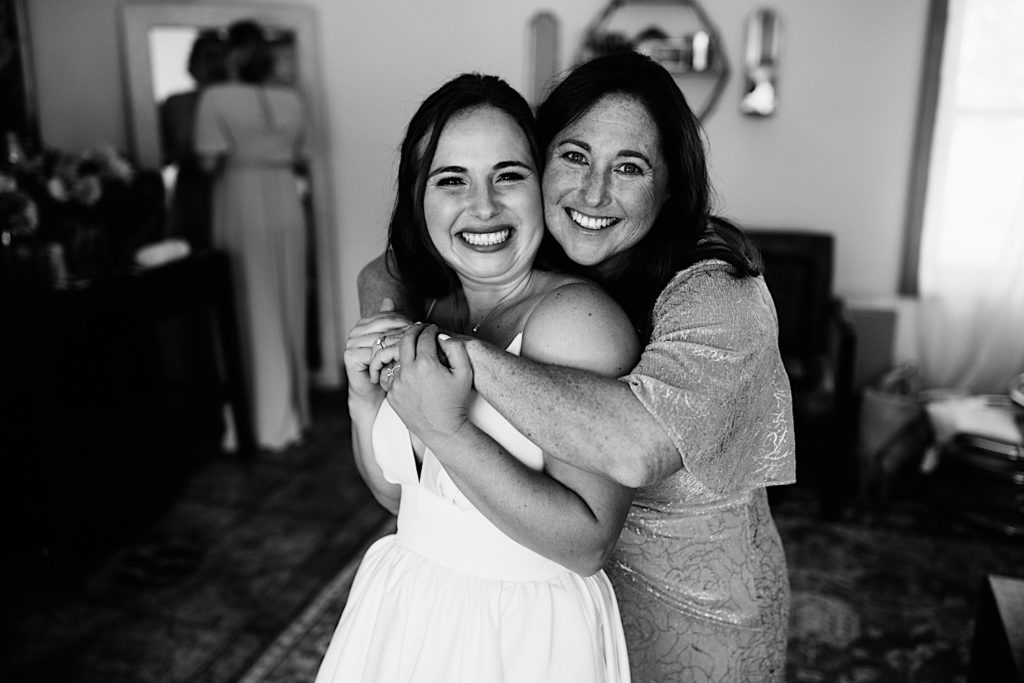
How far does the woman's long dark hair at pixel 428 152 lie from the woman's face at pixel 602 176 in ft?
0.17

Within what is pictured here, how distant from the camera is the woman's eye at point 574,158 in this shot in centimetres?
127

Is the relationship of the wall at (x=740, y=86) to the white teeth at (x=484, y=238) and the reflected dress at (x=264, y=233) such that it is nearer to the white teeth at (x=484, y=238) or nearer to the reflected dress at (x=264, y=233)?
the reflected dress at (x=264, y=233)

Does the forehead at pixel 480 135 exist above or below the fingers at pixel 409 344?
above

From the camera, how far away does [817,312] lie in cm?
396

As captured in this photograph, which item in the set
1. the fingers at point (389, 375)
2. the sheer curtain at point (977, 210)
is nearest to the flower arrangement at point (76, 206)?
the fingers at point (389, 375)

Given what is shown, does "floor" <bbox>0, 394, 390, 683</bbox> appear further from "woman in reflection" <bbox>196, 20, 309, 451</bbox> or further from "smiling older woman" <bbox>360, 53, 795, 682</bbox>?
"smiling older woman" <bbox>360, 53, 795, 682</bbox>

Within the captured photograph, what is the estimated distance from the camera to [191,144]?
401 centimetres

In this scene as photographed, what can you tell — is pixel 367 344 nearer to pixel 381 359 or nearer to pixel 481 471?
pixel 381 359

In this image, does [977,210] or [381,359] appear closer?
[381,359]

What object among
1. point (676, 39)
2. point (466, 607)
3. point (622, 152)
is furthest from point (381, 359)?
point (676, 39)

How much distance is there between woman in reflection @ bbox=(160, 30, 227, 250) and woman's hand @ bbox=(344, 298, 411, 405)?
3.03 metres

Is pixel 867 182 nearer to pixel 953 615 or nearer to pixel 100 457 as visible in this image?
pixel 953 615

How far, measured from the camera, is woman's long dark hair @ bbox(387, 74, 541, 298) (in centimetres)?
117

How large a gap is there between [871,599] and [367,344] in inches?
94.7
